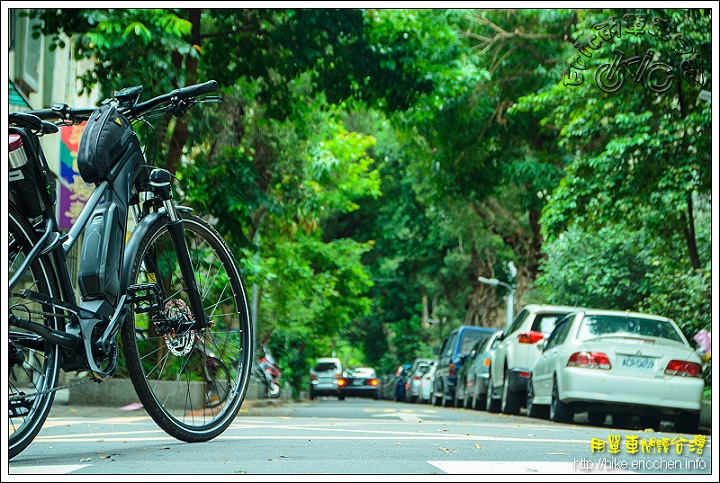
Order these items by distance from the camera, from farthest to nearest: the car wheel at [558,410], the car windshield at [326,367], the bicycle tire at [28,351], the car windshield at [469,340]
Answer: the car windshield at [326,367] → the car windshield at [469,340] → the car wheel at [558,410] → the bicycle tire at [28,351]

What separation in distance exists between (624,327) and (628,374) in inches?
36.5

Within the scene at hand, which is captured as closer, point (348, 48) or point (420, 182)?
point (348, 48)

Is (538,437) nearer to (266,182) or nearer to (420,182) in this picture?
(266,182)

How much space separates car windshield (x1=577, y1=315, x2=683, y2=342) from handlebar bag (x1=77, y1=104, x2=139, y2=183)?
8.98 metres

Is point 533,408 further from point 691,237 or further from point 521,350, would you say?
point 691,237

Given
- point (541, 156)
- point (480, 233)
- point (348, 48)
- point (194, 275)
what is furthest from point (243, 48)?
point (480, 233)

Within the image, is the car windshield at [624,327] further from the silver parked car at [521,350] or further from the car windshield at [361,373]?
the car windshield at [361,373]

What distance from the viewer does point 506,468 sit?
4719mm

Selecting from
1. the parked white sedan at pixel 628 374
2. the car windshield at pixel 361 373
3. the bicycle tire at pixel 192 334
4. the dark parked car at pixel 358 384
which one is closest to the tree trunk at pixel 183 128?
the parked white sedan at pixel 628 374

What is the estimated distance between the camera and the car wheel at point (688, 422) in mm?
12859

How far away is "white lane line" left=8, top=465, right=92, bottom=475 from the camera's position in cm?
438

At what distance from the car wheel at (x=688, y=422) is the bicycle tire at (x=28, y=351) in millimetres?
9480

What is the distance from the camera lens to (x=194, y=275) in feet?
18.7

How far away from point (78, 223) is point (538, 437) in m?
3.90
